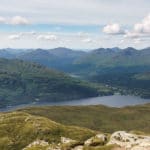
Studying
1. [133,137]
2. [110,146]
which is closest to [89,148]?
[110,146]

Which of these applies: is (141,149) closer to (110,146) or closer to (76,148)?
(110,146)

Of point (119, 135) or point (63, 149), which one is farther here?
point (119, 135)

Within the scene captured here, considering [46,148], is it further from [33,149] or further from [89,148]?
[89,148]

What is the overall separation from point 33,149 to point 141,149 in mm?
54739

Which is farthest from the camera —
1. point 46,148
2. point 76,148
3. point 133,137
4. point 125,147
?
point 46,148

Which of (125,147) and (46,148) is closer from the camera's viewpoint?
(125,147)

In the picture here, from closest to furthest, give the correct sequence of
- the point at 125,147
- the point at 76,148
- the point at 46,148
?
1. the point at 125,147
2. the point at 76,148
3. the point at 46,148

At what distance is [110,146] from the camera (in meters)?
107

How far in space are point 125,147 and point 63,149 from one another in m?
26.2

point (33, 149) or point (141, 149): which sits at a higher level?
point (141, 149)

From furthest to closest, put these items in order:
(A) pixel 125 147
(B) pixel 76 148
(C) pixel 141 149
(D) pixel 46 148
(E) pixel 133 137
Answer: (D) pixel 46 148, (E) pixel 133 137, (B) pixel 76 148, (A) pixel 125 147, (C) pixel 141 149

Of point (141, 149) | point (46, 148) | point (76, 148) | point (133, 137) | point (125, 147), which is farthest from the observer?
point (46, 148)

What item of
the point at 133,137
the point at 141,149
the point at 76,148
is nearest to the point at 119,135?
the point at 133,137

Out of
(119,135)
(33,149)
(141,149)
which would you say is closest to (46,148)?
(33,149)
